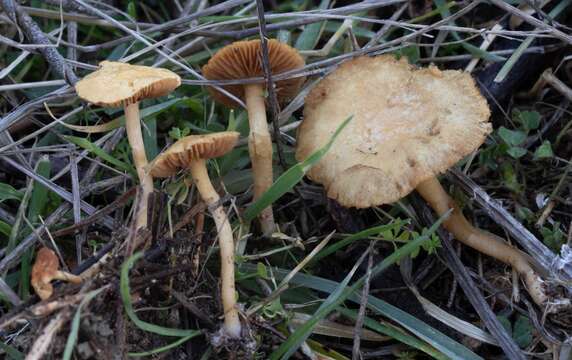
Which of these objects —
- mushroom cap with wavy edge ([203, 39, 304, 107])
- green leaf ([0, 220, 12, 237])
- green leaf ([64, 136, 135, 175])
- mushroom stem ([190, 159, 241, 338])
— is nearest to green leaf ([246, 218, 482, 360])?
mushroom stem ([190, 159, 241, 338])

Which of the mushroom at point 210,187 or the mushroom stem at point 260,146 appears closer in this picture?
the mushroom at point 210,187

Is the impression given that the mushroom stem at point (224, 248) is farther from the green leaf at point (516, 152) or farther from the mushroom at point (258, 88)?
the green leaf at point (516, 152)

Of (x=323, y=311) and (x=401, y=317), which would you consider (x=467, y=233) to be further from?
(x=323, y=311)

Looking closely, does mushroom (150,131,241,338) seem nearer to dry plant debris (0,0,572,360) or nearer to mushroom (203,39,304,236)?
dry plant debris (0,0,572,360)

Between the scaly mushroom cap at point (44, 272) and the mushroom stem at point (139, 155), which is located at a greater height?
the mushroom stem at point (139, 155)

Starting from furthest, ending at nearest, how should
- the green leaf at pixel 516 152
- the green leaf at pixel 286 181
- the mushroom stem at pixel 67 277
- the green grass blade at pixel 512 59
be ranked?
the green grass blade at pixel 512 59, the green leaf at pixel 516 152, the green leaf at pixel 286 181, the mushroom stem at pixel 67 277

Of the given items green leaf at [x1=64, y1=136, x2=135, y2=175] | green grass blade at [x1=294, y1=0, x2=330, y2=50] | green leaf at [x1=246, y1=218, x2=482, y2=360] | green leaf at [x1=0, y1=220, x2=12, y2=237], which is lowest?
green leaf at [x1=246, y1=218, x2=482, y2=360]

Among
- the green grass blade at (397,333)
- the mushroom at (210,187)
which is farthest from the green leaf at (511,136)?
the mushroom at (210,187)
